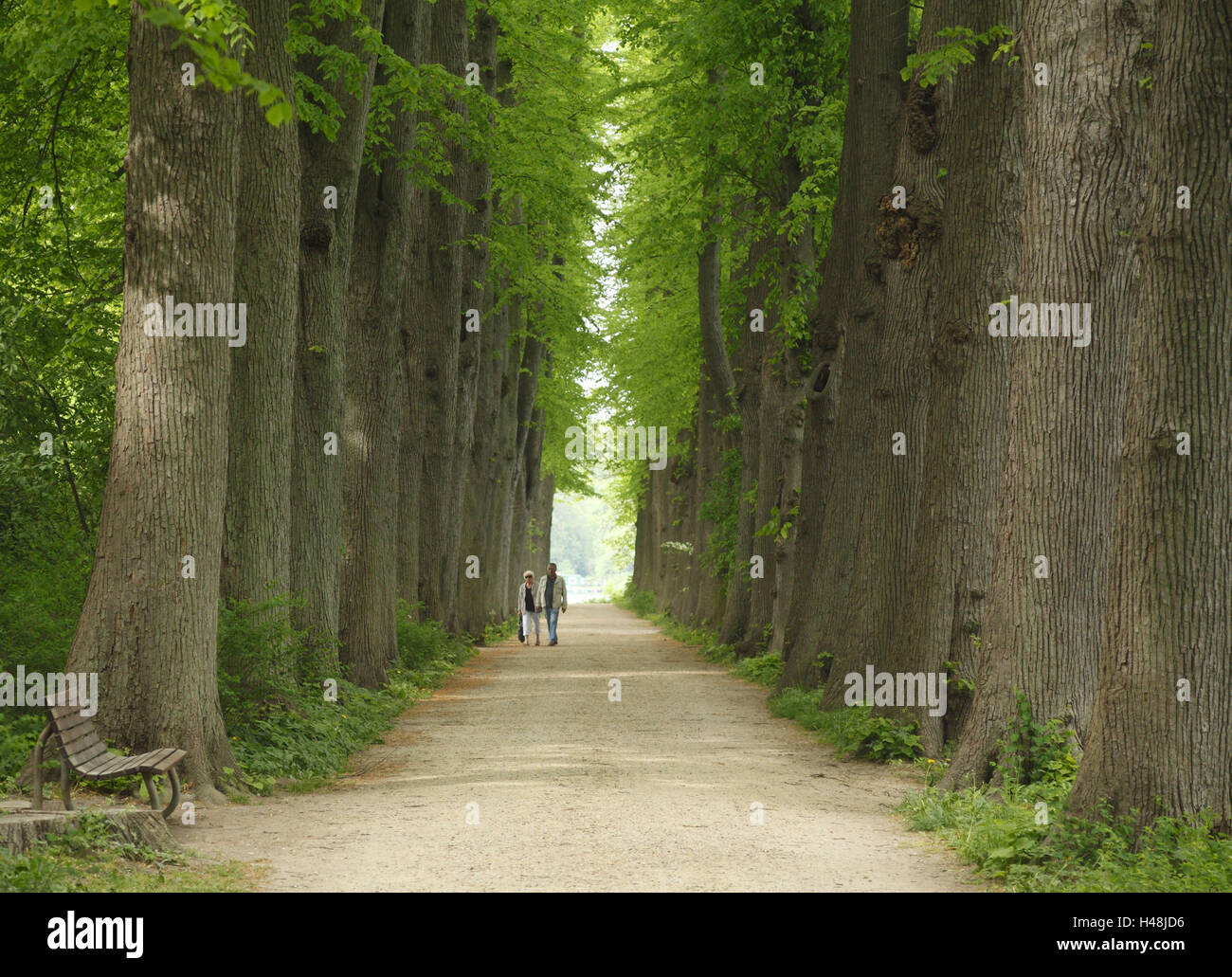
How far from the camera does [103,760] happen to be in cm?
827

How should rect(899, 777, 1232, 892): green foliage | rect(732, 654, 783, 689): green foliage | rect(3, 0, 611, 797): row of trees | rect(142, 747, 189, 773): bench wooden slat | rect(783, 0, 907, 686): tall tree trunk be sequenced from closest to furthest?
rect(899, 777, 1232, 892): green foliage < rect(142, 747, 189, 773): bench wooden slat < rect(3, 0, 611, 797): row of trees < rect(783, 0, 907, 686): tall tree trunk < rect(732, 654, 783, 689): green foliage

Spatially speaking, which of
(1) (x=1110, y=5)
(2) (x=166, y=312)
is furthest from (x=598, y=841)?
(1) (x=1110, y=5)

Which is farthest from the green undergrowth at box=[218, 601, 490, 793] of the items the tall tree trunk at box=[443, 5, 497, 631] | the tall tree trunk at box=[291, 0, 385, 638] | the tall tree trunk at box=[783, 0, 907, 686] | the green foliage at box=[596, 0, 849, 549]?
the tall tree trunk at box=[443, 5, 497, 631]

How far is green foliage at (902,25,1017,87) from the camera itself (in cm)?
1088

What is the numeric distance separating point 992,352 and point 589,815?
5.50 meters

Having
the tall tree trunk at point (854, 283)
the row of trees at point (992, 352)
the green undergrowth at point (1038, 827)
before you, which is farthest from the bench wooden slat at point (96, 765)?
the tall tree trunk at point (854, 283)

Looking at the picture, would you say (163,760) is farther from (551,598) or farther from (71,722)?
(551,598)

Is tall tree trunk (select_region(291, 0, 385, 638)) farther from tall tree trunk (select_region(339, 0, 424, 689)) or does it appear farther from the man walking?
the man walking

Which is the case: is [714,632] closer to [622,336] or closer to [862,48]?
[622,336]

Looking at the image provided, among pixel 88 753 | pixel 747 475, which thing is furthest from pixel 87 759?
pixel 747 475

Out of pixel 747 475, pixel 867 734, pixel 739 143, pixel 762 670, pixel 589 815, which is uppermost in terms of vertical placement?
pixel 739 143

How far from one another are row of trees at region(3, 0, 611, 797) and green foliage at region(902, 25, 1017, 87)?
187 inches

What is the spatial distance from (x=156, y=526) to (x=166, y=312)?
155 centimetres

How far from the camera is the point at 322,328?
14141 millimetres
